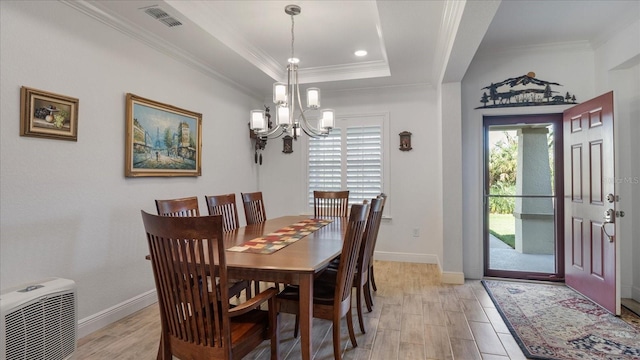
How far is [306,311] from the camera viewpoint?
5.42 ft

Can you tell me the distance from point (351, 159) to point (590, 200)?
9.37 ft

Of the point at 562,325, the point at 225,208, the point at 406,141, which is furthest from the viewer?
the point at 406,141

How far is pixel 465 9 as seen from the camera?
2.21 meters

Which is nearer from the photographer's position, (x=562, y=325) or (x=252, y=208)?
(x=562, y=325)

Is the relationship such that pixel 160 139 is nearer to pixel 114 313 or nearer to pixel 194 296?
pixel 114 313

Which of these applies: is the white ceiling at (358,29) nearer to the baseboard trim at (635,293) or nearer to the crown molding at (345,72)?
the crown molding at (345,72)

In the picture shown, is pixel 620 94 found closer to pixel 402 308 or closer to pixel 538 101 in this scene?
pixel 538 101

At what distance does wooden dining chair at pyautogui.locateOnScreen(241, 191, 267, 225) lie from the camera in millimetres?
3347

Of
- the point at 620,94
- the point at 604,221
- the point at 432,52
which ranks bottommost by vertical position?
the point at 604,221

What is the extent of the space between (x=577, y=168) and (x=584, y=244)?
30.9 inches

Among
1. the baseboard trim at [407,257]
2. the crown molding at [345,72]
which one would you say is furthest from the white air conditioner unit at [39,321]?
the baseboard trim at [407,257]

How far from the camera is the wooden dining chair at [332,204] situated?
12.6ft

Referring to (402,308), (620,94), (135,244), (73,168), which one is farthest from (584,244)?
(73,168)

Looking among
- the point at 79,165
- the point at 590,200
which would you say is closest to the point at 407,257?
the point at 590,200
